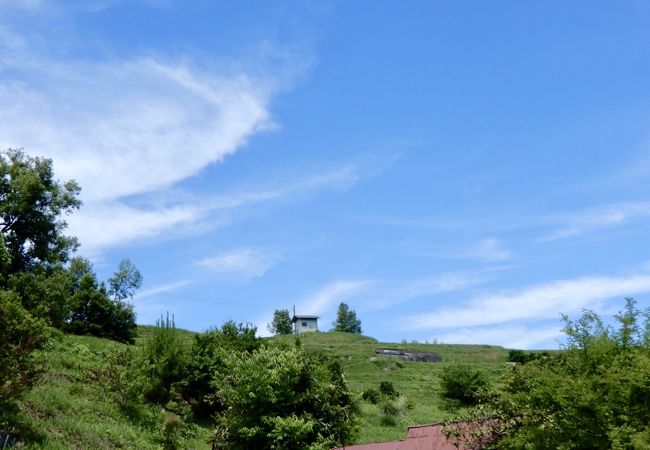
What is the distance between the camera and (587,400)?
1103 cm

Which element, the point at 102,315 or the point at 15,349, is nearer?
the point at 15,349

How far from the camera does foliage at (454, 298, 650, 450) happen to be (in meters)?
10.5

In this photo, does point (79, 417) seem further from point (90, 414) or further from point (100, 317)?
point (100, 317)

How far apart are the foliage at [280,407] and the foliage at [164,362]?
326 inches

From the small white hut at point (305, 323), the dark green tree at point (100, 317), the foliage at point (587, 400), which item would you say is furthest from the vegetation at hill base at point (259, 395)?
the small white hut at point (305, 323)

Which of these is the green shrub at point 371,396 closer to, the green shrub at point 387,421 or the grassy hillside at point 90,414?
the grassy hillside at point 90,414

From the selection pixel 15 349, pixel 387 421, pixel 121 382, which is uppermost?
pixel 15 349

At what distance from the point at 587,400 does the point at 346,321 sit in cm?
11591

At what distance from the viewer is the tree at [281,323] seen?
108738mm

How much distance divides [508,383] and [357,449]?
509 cm

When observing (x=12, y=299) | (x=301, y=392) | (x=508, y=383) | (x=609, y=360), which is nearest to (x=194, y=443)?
(x=301, y=392)

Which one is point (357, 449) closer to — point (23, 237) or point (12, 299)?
point (12, 299)

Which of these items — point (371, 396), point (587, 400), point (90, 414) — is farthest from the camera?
point (371, 396)

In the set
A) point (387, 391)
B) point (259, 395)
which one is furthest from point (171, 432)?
point (387, 391)
